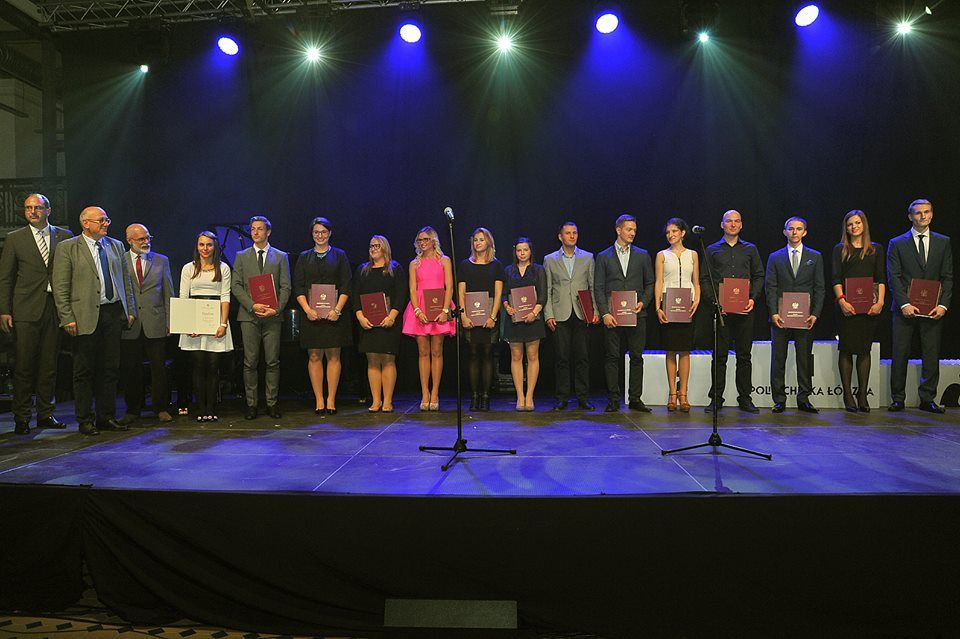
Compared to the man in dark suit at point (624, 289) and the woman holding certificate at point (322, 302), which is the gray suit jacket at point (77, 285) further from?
the man in dark suit at point (624, 289)

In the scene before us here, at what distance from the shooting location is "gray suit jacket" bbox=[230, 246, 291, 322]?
5773 millimetres

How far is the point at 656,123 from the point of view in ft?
25.0

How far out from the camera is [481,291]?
604 cm

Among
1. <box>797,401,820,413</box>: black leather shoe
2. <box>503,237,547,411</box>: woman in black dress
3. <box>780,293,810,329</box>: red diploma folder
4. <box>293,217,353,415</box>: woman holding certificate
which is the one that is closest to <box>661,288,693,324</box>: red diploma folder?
<box>780,293,810,329</box>: red diploma folder

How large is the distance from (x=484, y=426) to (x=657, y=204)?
412cm

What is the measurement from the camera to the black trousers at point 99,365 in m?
5.04

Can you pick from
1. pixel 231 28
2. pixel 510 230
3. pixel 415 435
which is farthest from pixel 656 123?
pixel 231 28

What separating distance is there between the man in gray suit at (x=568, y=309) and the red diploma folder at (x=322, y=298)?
219 centimetres

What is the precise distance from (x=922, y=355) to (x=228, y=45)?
9259mm

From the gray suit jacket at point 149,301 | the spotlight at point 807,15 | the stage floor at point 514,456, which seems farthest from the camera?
the spotlight at point 807,15

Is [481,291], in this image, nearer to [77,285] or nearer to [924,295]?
[77,285]

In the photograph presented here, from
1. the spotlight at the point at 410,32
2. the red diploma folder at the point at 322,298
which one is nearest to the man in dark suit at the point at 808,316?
the red diploma folder at the point at 322,298

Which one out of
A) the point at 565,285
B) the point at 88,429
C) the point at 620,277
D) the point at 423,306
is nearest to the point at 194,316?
the point at 88,429

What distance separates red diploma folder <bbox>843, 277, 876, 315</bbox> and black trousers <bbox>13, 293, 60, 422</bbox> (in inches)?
297
